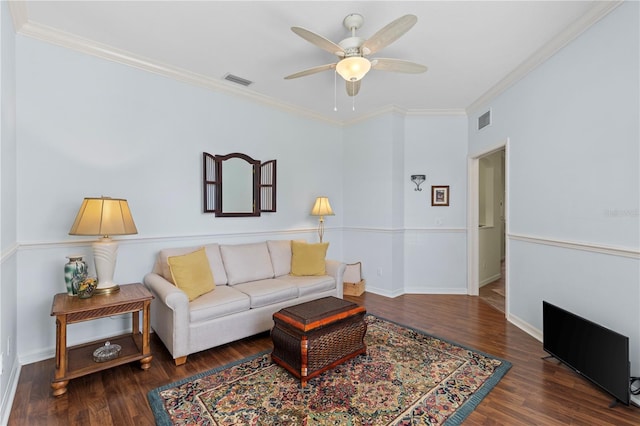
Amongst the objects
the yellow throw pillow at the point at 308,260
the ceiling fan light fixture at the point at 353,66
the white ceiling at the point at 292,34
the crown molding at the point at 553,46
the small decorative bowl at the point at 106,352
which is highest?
the white ceiling at the point at 292,34

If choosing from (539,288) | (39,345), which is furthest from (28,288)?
(539,288)

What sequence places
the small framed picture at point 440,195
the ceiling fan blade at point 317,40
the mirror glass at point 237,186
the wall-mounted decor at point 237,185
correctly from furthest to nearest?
1. the small framed picture at point 440,195
2. the mirror glass at point 237,186
3. the wall-mounted decor at point 237,185
4. the ceiling fan blade at point 317,40

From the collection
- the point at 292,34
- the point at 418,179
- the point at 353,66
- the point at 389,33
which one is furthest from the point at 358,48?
the point at 418,179

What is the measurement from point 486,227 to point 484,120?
6.56ft

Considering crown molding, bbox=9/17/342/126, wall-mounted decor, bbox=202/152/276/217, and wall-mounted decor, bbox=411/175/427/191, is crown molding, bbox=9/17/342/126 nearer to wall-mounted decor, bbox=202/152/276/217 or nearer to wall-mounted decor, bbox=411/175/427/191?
wall-mounted decor, bbox=202/152/276/217

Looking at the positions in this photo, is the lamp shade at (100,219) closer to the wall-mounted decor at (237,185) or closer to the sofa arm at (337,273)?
the wall-mounted decor at (237,185)

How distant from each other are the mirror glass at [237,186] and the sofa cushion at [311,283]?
1080 mm

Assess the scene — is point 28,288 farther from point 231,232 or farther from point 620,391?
point 620,391

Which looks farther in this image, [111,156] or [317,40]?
A: [111,156]

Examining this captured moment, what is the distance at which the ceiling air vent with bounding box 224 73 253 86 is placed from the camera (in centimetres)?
351

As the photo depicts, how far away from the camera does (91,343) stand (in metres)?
2.72

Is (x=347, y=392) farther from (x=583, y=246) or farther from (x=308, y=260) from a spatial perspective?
(x=583, y=246)

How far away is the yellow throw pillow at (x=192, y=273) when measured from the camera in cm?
279

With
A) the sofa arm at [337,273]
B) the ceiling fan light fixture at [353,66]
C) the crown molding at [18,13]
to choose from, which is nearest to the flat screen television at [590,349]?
the sofa arm at [337,273]
